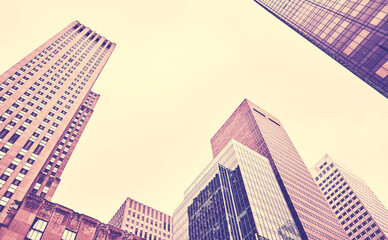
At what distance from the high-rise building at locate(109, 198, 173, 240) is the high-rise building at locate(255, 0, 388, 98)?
99.9 m

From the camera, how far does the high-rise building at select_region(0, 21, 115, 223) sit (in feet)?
199

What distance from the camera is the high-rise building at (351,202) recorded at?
123 m

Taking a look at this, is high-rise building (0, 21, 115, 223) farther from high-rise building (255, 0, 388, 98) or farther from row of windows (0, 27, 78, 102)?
high-rise building (255, 0, 388, 98)

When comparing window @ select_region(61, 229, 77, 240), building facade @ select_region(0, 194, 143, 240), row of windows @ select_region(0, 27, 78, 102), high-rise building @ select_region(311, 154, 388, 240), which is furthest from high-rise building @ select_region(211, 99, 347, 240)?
row of windows @ select_region(0, 27, 78, 102)

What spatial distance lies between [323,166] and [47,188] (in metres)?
155

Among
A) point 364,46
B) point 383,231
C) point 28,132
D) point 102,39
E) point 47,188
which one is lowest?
point 47,188

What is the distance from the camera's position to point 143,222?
118812mm

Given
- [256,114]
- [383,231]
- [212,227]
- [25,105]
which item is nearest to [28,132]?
[25,105]

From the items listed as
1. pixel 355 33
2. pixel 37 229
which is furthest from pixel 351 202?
pixel 37 229

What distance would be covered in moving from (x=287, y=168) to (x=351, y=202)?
5511 centimetres

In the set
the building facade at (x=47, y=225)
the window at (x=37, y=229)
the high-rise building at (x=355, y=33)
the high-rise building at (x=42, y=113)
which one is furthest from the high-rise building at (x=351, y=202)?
the high-rise building at (x=42, y=113)

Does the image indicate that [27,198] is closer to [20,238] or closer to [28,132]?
[20,238]

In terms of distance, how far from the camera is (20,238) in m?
25.5

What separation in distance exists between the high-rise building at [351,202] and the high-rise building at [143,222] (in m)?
91.1
